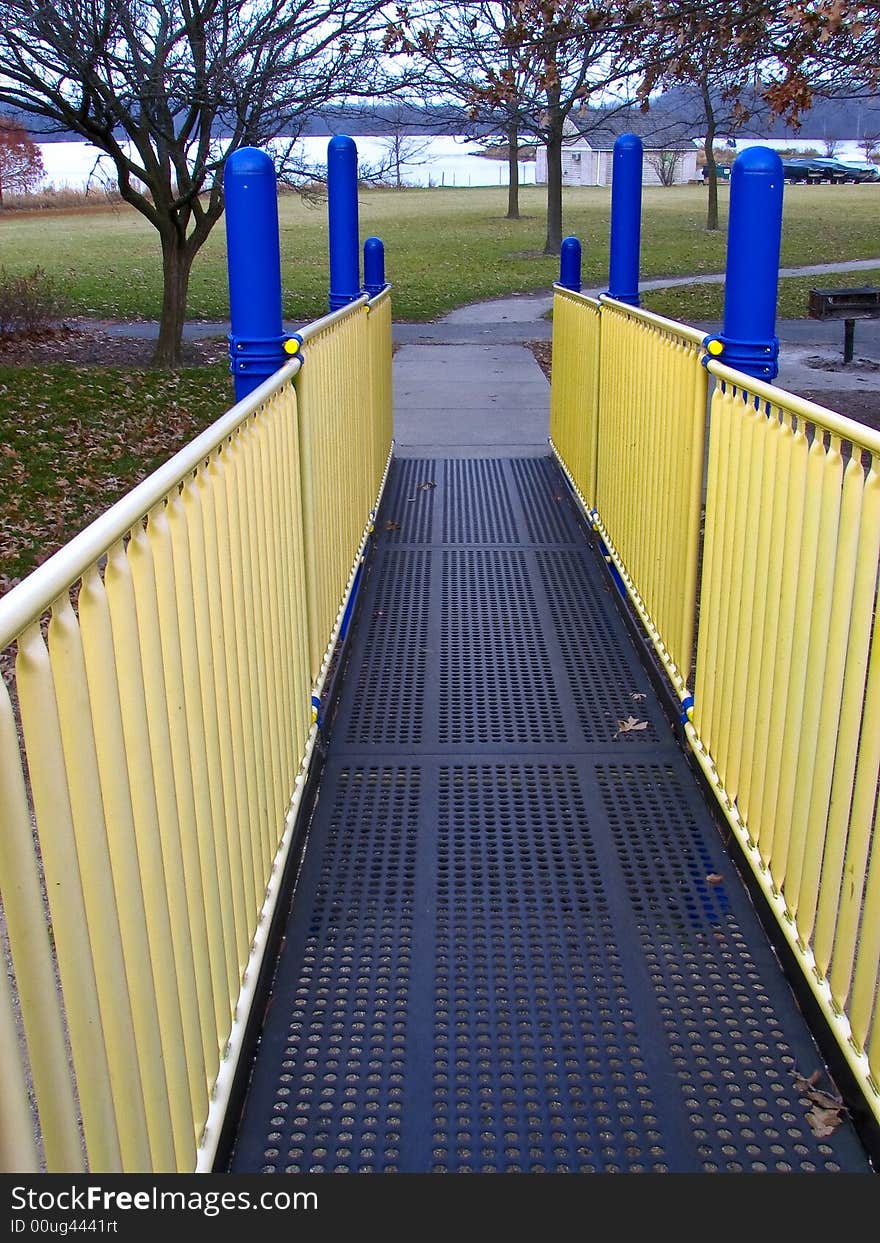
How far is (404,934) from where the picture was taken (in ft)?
11.1

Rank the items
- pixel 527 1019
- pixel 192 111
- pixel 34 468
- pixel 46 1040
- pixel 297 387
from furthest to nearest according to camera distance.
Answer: pixel 192 111
pixel 34 468
pixel 297 387
pixel 527 1019
pixel 46 1040

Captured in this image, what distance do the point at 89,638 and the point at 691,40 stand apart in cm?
811

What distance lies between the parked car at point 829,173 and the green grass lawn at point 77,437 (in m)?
66.5

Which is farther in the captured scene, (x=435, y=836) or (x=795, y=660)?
(x=435, y=836)

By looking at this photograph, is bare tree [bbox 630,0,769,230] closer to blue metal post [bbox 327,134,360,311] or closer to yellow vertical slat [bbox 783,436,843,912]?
blue metal post [bbox 327,134,360,311]

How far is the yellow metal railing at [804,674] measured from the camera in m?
2.49

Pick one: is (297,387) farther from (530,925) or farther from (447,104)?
(447,104)

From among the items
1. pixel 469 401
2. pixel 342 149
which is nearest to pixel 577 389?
pixel 342 149

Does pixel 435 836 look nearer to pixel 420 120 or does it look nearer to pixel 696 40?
pixel 696 40

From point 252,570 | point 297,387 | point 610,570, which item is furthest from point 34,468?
point 252,570

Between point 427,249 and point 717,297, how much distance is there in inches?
492

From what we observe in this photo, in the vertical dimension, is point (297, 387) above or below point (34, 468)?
above

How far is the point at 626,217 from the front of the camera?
7238 millimetres

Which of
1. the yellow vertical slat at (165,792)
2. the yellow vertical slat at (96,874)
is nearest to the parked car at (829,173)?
the yellow vertical slat at (165,792)
